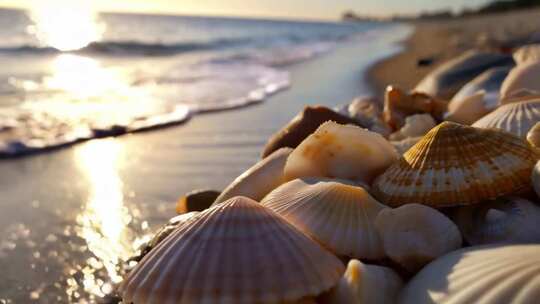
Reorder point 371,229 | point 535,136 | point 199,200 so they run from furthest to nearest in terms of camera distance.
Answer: point 199,200 < point 535,136 < point 371,229

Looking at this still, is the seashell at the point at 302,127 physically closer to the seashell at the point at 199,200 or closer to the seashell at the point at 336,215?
the seashell at the point at 199,200

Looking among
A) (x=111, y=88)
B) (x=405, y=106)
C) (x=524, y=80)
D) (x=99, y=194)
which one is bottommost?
(x=99, y=194)

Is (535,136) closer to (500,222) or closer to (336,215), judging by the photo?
(500,222)

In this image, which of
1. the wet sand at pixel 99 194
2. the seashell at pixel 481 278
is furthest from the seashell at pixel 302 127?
the seashell at pixel 481 278

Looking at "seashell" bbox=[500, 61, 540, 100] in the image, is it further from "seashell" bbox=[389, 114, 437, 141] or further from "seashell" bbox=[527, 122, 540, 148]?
"seashell" bbox=[527, 122, 540, 148]

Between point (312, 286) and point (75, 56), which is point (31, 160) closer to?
point (312, 286)

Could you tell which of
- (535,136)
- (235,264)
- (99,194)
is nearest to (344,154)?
(535,136)
